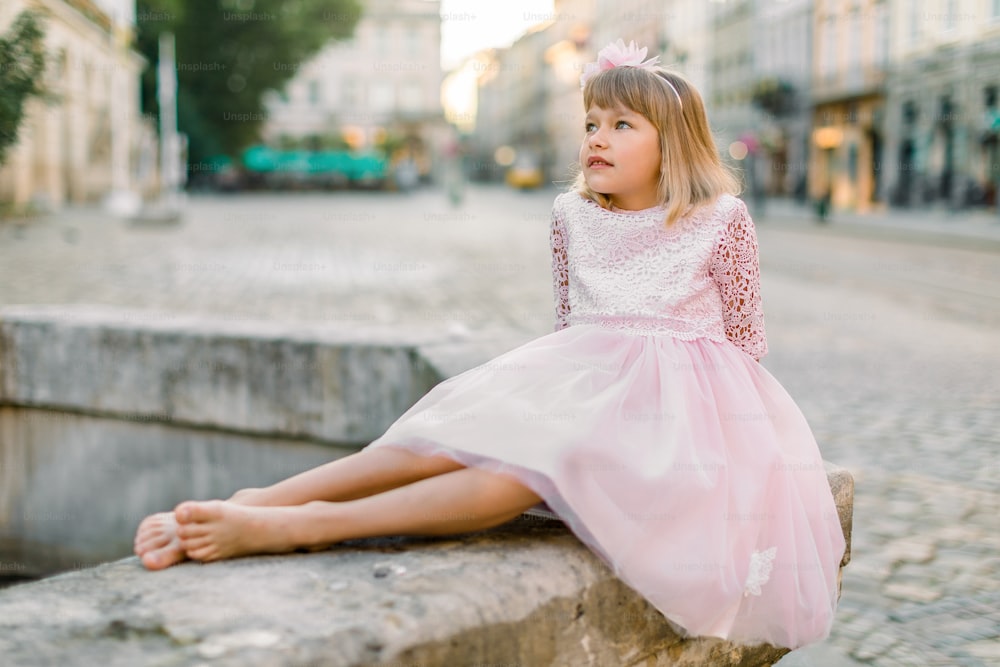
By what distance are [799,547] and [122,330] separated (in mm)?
3119

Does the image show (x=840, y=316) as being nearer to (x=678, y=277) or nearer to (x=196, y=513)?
(x=678, y=277)

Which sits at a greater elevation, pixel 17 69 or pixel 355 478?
pixel 17 69

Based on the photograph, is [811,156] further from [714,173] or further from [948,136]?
[714,173]

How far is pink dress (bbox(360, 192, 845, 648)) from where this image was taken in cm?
210

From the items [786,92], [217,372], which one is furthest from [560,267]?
[786,92]

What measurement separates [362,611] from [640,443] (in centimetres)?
75

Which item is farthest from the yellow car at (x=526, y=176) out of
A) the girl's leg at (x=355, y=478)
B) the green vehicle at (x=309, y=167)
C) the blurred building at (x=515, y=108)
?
the girl's leg at (x=355, y=478)

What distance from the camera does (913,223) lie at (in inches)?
968

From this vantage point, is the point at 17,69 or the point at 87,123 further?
the point at 87,123

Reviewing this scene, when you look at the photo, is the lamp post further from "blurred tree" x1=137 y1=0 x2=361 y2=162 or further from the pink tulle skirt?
the pink tulle skirt

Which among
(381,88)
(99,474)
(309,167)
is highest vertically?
(381,88)

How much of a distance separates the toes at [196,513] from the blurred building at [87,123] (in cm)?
2106

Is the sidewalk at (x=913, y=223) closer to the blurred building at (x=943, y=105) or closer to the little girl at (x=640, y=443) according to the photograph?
the blurred building at (x=943, y=105)

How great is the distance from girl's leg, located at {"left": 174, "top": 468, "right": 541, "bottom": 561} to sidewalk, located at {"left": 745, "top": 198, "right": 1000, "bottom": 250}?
17925 mm
